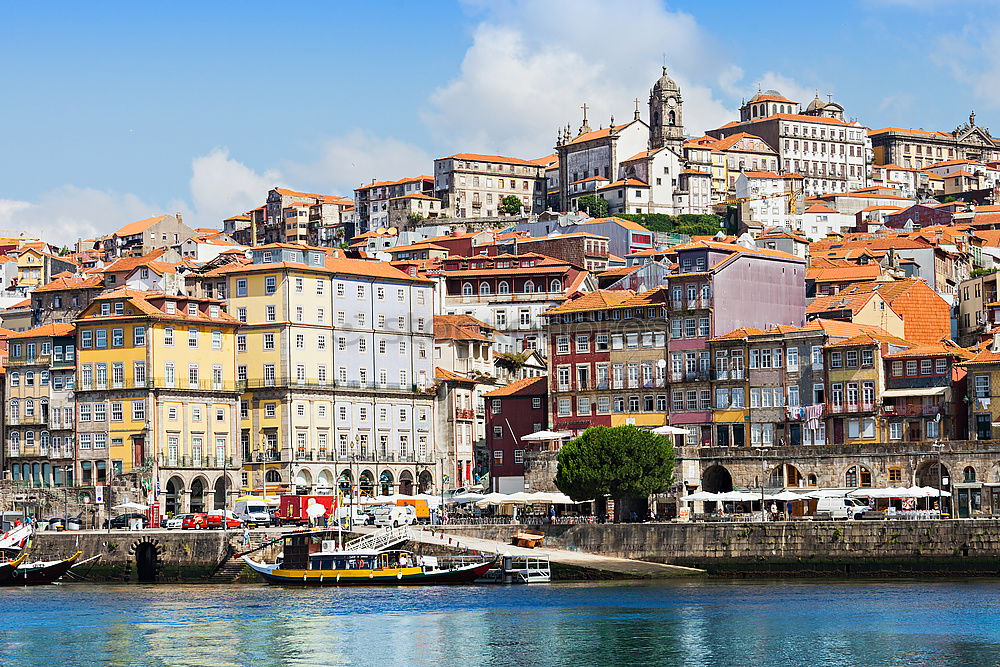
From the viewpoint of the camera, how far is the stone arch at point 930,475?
9194 centimetres

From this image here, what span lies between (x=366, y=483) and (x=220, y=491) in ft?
29.8

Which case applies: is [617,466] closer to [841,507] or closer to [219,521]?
[841,507]

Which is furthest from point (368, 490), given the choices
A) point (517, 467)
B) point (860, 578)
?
point (860, 578)

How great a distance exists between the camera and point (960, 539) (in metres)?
80.4

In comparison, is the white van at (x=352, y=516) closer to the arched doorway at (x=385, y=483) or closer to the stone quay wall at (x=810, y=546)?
the stone quay wall at (x=810, y=546)

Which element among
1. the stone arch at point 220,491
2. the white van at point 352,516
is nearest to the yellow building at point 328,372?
the stone arch at point 220,491

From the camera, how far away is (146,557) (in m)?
92.3

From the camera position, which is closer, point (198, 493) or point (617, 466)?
point (617, 466)

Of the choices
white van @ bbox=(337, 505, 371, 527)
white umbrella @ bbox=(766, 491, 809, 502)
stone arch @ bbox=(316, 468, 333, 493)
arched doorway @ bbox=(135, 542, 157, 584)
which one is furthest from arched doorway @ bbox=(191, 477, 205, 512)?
white umbrella @ bbox=(766, 491, 809, 502)

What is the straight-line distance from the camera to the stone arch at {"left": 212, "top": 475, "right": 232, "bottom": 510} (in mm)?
110875

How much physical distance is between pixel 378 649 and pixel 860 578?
26.9 metres

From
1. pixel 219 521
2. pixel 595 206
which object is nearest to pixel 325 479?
pixel 219 521

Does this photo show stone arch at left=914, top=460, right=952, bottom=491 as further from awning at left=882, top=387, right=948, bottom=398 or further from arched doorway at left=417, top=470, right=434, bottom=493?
arched doorway at left=417, top=470, right=434, bottom=493

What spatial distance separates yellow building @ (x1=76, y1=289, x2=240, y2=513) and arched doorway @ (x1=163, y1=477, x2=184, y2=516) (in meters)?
0.06
